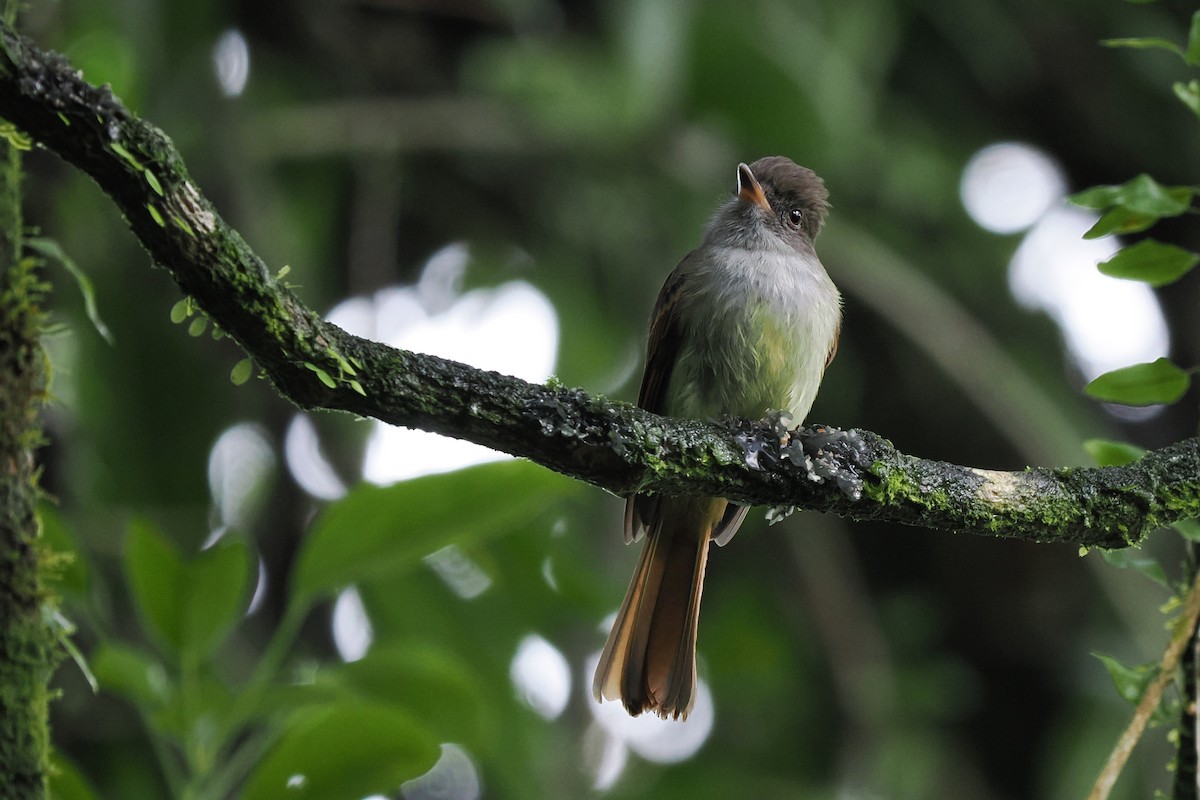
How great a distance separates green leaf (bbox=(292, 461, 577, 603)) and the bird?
876 millimetres

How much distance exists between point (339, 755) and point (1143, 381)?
1531 mm

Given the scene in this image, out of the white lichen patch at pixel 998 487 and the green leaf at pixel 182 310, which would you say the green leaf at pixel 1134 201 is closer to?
the white lichen patch at pixel 998 487

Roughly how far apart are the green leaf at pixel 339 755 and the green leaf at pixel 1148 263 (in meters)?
1.46

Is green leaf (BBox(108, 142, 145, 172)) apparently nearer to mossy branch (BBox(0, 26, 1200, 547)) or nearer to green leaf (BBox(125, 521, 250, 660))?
mossy branch (BBox(0, 26, 1200, 547))

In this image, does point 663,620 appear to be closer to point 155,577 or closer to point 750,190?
point 750,190

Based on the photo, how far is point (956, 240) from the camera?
540cm

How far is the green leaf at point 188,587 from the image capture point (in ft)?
8.40

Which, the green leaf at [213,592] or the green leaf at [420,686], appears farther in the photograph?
the green leaf at [420,686]

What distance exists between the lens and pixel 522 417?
188 centimetres

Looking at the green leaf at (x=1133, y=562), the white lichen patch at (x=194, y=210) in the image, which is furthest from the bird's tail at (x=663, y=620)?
the white lichen patch at (x=194, y=210)

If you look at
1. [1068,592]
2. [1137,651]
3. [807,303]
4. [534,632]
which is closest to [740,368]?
[807,303]

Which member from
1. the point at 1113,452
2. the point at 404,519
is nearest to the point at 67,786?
the point at 404,519

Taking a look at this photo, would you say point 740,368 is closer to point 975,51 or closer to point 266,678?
point 266,678

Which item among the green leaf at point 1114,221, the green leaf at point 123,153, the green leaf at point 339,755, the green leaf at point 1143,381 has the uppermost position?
the green leaf at point 1114,221
